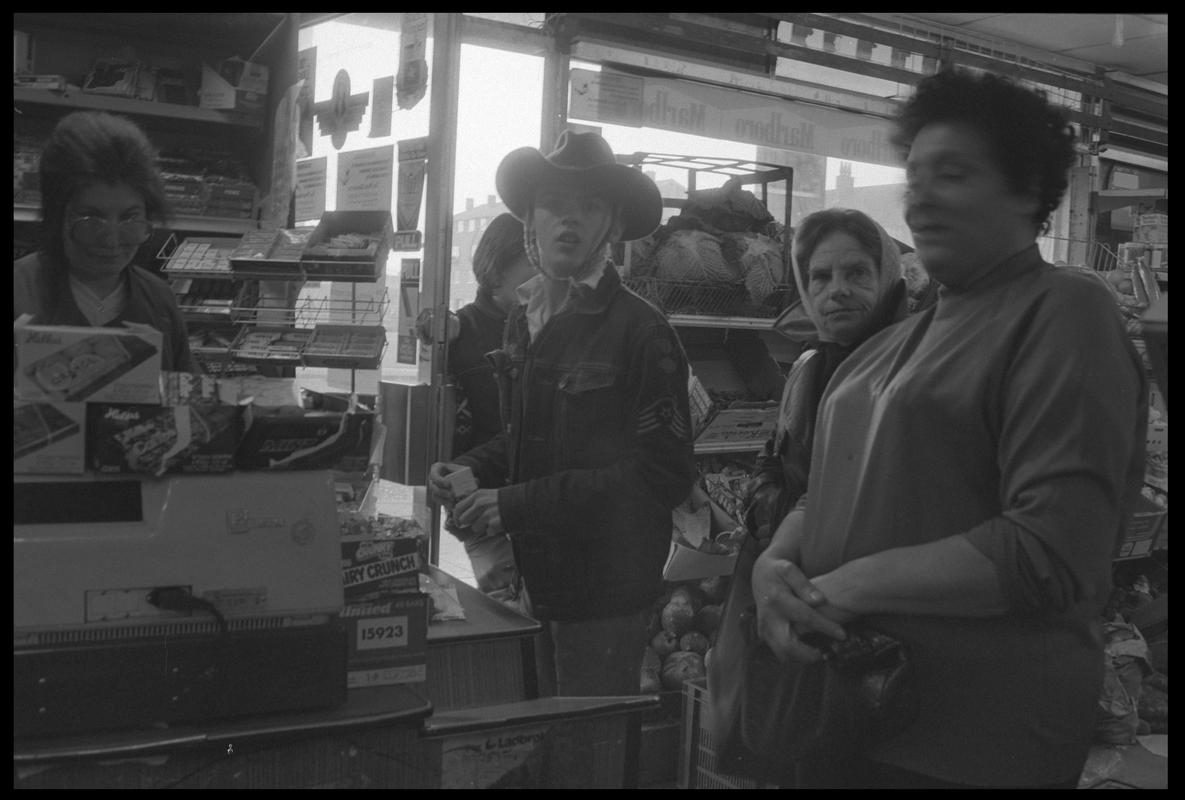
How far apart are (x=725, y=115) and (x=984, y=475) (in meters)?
2.13

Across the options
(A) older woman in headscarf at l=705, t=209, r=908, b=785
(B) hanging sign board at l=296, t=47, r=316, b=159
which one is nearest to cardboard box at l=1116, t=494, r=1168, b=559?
(A) older woman in headscarf at l=705, t=209, r=908, b=785

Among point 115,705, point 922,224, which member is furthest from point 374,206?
point 922,224

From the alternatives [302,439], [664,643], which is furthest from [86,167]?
[664,643]

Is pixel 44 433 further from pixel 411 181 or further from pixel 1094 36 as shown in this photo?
pixel 1094 36

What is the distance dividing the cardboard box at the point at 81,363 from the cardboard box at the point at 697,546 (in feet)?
5.64

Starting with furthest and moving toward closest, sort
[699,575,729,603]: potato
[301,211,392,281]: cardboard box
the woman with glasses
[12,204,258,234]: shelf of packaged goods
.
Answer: [699,575,729,603]: potato, [12,204,258,234]: shelf of packaged goods, [301,211,392,281]: cardboard box, the woman with glasses

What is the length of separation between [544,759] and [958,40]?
161cm

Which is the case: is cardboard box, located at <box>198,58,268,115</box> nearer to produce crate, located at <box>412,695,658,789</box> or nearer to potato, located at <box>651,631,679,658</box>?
potato, located at <box>651,631,679,658</box>

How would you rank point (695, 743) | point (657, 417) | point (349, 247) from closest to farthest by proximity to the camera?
point (657, 417), point (349, 247), point (695, 743)

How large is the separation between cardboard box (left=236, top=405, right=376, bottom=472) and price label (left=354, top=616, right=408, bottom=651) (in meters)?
0.26

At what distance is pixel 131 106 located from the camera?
2895 millimetres

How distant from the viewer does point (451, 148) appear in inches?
96.0

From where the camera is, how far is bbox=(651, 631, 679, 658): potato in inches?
117

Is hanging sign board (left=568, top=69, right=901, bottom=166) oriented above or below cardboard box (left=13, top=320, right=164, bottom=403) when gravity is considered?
above
